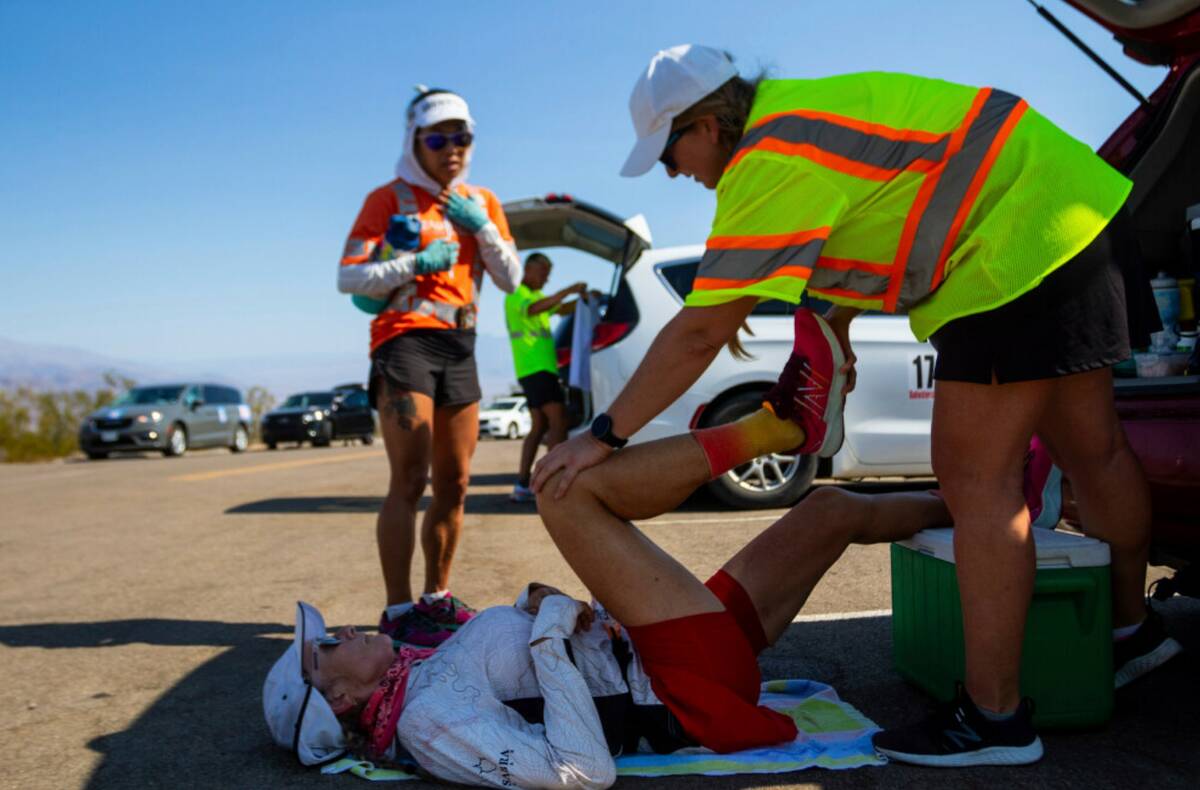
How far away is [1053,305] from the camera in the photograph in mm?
2270

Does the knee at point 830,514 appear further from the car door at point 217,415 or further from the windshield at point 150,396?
the car door at point 217,415

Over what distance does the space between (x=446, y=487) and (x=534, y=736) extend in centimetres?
192

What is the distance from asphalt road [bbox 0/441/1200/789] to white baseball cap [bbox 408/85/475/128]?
2.09m

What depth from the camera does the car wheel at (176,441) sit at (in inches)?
862

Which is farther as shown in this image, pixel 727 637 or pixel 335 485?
pixel 335 485

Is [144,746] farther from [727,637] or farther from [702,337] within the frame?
[702,337]

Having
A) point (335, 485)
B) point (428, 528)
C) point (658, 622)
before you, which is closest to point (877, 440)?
point (428, 528)

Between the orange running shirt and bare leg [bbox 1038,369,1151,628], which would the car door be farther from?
bare leg [bbox 1038,369,1151,628]

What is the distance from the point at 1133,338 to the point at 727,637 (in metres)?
1.29

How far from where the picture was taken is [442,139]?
4.07m

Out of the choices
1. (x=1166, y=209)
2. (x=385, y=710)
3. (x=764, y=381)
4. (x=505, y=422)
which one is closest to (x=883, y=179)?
(x=385, y=710)

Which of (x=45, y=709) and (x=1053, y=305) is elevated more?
(x=1053, y=305)

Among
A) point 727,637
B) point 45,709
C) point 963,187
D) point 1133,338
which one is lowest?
point 45,709

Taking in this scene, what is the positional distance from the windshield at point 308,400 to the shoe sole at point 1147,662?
2568 centimetres
